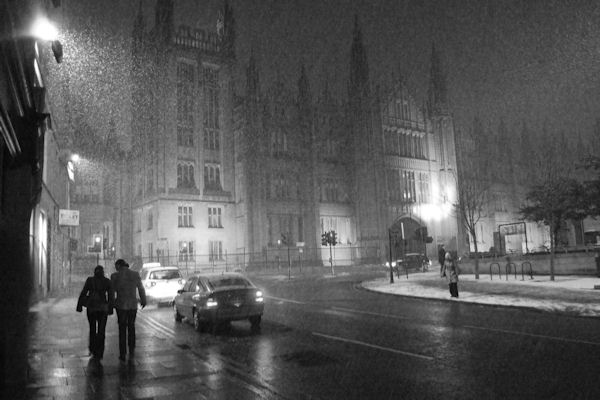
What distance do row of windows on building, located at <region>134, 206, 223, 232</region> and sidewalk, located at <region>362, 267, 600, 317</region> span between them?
92.0ft

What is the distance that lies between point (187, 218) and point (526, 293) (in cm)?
3568

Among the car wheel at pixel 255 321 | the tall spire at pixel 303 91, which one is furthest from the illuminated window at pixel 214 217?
the car wheel at pixel 255 321

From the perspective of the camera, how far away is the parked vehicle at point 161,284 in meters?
18.4

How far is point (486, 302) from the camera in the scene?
53.9 ft

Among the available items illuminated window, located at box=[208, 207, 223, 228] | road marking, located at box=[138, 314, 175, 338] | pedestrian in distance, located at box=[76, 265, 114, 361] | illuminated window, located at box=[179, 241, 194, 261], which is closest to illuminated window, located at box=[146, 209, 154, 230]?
illuminated window, located at box=[179, 241, 194, 261]

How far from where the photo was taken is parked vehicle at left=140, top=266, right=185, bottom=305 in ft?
60.3

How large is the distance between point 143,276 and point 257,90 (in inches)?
1399

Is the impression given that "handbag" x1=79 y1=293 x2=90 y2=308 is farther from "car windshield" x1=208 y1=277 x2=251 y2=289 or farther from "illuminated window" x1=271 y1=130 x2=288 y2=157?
"illuminated window" x1=271 y1=130 x2=288 y2=157

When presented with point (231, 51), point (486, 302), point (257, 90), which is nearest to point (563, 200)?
point (486, 302)

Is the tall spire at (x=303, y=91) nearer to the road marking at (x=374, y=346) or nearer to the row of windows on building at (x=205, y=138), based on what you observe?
the row of windows on building at (x=205, y=138)

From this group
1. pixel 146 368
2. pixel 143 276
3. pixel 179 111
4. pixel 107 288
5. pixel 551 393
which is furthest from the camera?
pixel 179 111

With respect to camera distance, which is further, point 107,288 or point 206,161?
point 206,161

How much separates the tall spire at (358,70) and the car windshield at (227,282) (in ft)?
154

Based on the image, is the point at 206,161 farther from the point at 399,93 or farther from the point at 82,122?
the point at 399,93
